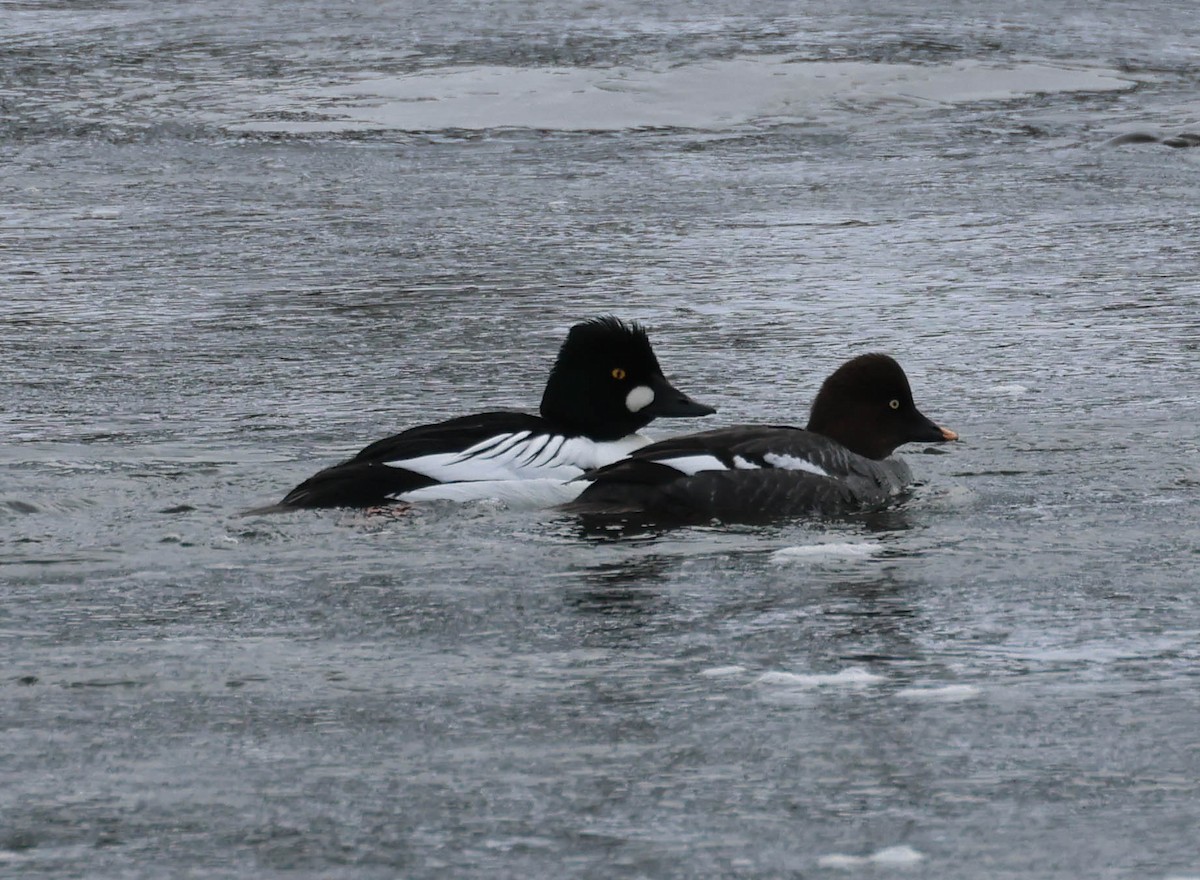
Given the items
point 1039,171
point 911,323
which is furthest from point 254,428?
point 1039,171

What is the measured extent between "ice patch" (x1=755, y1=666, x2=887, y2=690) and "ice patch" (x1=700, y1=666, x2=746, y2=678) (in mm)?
66

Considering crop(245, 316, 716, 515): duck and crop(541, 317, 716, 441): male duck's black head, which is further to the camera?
crop(541, 317, 716, 441): male duck's black head

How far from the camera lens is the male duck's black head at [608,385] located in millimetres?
6953

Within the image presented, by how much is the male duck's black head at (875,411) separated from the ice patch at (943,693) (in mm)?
2537

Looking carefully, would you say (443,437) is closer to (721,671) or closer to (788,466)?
(788,466)

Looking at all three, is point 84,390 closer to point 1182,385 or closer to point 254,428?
point 254,428

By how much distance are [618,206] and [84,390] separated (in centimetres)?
450

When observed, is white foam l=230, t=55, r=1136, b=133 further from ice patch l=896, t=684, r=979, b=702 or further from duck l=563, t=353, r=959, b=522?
ice patch l=896, t=684, r=979, b=702

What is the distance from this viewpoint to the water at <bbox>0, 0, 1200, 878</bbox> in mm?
3859

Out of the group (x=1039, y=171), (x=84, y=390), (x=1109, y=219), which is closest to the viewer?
(x=84, y=390)

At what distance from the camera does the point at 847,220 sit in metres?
11.4

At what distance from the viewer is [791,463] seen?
660 centimetres

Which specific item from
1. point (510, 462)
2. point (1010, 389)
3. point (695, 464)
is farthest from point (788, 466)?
point (1010, 389)

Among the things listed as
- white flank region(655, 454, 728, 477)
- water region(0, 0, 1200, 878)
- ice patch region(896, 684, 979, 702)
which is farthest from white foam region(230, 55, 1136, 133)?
ice patch region(896, 684, 979, 702)
